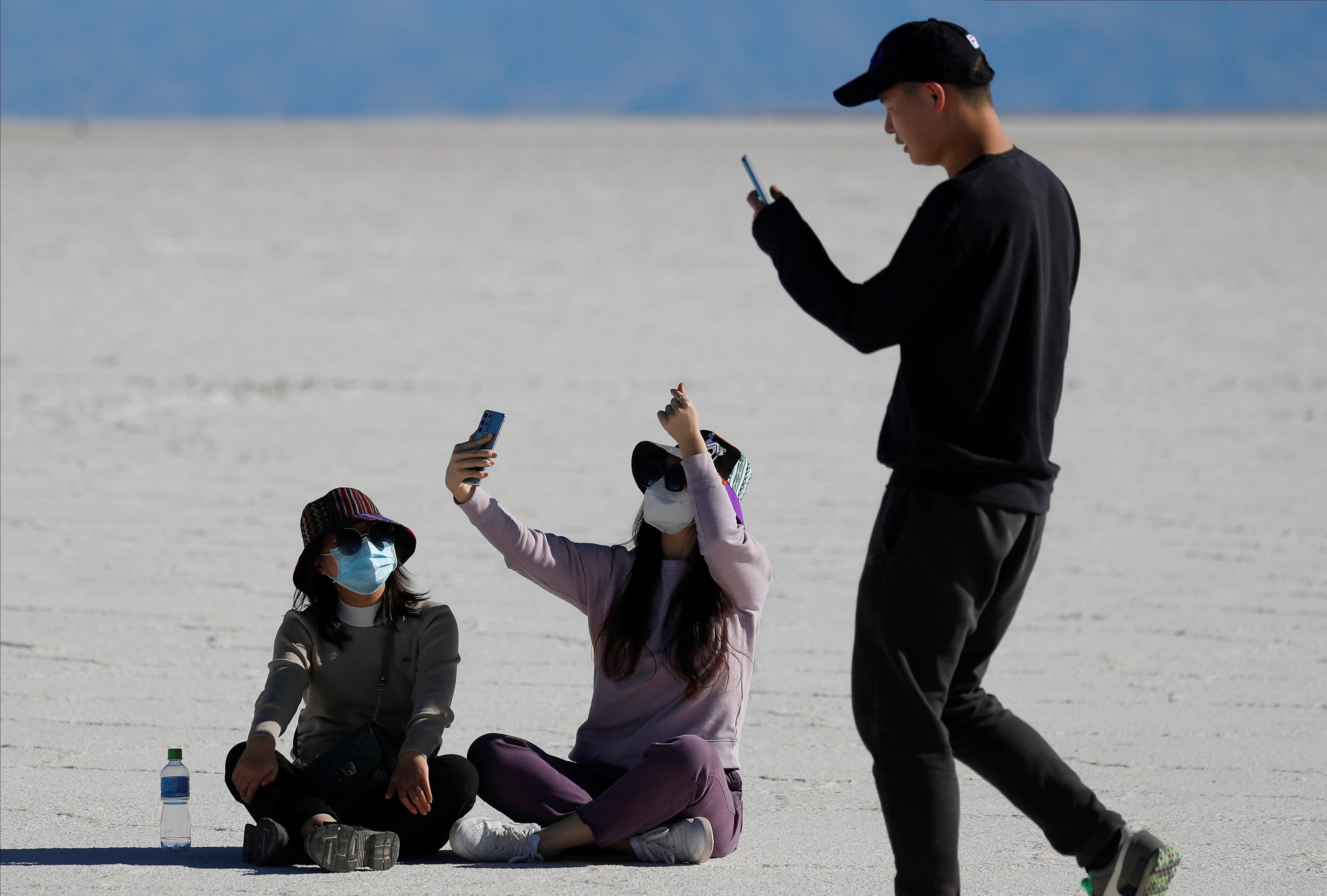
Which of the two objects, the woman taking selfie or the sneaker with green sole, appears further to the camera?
the woman taking selfie

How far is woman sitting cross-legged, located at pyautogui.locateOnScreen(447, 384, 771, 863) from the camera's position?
10.5ft

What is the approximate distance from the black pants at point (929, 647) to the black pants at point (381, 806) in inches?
38.9

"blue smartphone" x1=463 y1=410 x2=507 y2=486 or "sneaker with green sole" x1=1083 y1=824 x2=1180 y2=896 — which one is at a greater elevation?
"blue smartphone" x1=463 y1=410 x2=507 y2=486

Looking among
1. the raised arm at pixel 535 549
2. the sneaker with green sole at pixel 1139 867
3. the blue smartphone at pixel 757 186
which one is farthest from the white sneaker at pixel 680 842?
the blue smartphone at pixel 757 186

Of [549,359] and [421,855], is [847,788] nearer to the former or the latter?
[421,855]

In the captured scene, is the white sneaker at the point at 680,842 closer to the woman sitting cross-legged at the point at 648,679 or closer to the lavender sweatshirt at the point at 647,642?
the woman sitting cross-legged at the point at 648,679

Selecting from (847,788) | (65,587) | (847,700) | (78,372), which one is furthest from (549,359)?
(847,788)

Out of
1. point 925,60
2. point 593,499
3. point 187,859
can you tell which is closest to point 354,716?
point 187,859

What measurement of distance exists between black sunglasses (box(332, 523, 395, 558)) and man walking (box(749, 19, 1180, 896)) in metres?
1.12

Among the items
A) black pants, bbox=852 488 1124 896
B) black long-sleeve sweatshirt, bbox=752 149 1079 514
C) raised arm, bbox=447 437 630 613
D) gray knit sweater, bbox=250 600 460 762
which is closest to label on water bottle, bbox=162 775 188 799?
gray knit sweater, bbox=250 600 460 762

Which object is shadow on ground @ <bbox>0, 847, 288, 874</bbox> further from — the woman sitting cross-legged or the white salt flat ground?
the woman sitting cross-legged

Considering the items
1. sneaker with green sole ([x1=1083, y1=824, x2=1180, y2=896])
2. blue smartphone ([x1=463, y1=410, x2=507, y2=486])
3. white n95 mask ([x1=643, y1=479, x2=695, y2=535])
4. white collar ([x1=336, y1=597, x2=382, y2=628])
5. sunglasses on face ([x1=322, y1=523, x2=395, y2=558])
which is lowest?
sneaker with green sole ([x1=1083, y1=824, x2=1180, y2=896])

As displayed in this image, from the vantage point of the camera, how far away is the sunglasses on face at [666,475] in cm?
330

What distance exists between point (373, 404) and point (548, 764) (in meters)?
6.08
